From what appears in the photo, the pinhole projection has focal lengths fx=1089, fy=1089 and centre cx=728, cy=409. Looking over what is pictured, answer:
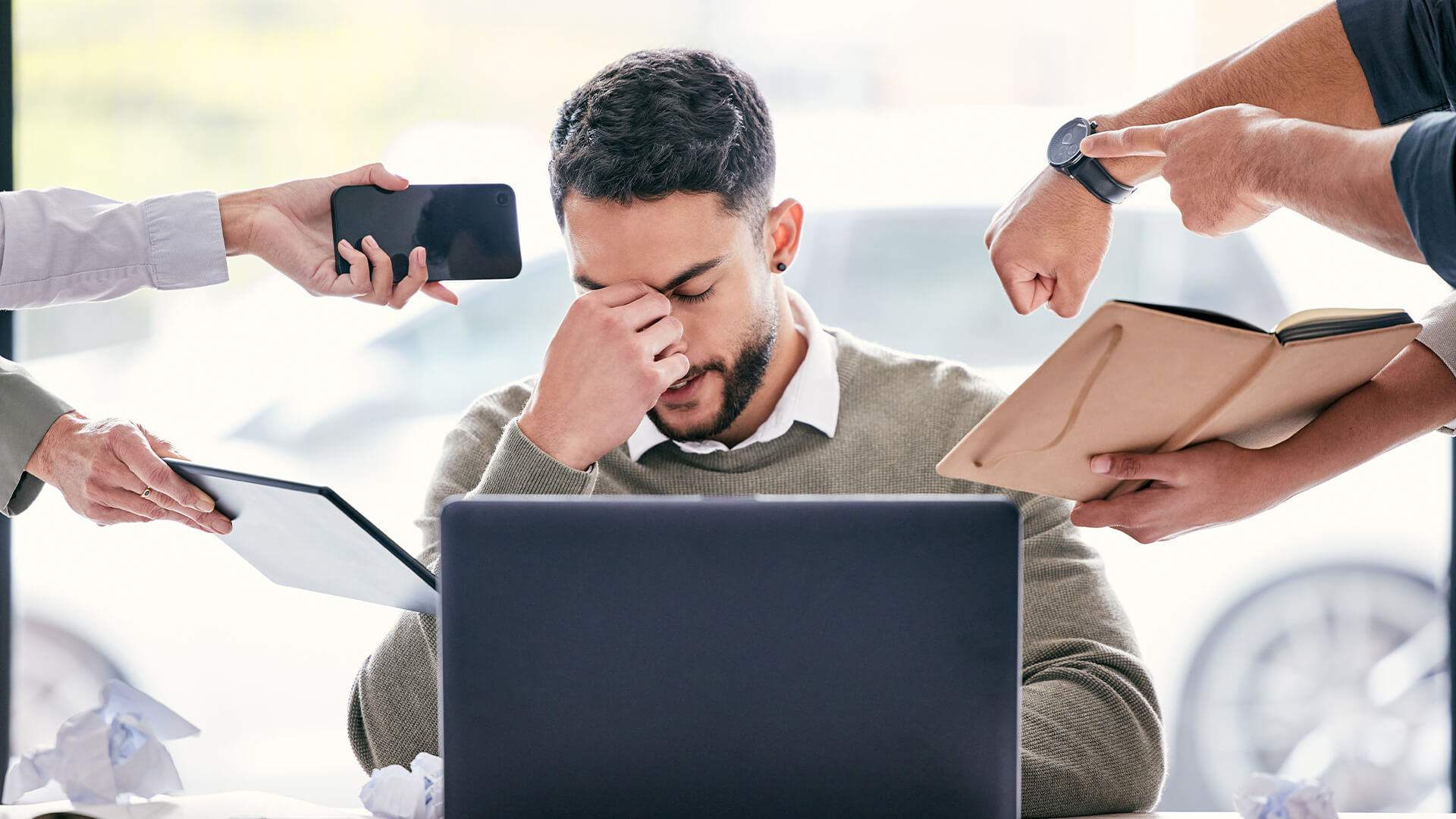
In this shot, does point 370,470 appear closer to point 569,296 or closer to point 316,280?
point 569,296

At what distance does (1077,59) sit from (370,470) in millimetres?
1745

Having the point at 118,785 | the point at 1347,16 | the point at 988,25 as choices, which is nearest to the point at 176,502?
the point at 118,785

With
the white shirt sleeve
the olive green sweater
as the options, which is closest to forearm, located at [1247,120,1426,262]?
the olive green sweater

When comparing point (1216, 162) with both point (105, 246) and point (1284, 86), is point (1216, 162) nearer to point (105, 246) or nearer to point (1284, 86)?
point (1284, 86)

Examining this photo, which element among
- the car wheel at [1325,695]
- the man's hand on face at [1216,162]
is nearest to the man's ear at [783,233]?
the man's hand on face at [1216,162]

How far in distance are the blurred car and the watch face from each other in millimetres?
1135

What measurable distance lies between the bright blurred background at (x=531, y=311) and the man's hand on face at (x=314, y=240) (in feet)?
2.91

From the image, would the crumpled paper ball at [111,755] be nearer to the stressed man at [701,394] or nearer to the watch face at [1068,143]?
the stressed man at [701,394]

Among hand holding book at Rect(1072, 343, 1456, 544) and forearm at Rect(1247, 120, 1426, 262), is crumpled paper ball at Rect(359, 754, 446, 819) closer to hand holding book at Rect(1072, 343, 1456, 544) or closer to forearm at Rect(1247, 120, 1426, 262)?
hand holding book at Rect(1072, 343, 1456, 544)

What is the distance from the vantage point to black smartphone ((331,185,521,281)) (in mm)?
1372

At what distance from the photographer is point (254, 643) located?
236 cm

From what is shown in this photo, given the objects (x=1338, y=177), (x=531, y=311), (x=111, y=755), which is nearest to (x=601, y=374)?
(x=111, y=755)

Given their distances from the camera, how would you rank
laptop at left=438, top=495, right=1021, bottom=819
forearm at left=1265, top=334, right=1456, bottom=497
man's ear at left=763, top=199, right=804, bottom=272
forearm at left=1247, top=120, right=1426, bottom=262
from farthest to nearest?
man's ear at left=763, top=199, right=804, bottom=272 → forearm at left=1265, top=334, right=1456, bottom=497 → forearm at left=1247, top=120, right=1426, bottom=262 → laptop at left=438, top=495, right=1021, bottom=819

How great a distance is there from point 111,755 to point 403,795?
0.24m
